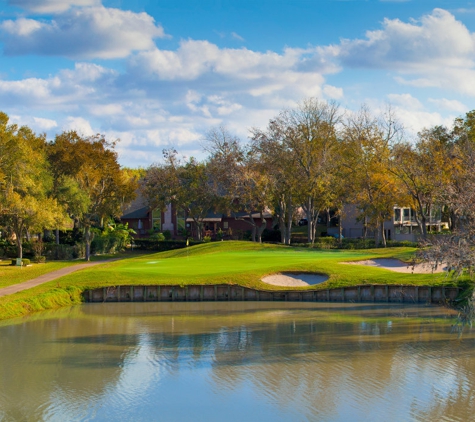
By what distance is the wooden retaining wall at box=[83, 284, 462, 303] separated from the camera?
1350 inches

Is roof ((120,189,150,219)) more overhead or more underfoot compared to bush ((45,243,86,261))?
more overhead

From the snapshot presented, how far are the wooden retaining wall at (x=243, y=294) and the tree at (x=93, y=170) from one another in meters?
25.1

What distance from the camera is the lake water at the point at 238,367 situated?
16562 mm

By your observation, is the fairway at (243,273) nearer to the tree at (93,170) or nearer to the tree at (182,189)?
the tree at (93,170)

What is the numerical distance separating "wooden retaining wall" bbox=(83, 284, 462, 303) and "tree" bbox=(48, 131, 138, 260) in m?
25.1

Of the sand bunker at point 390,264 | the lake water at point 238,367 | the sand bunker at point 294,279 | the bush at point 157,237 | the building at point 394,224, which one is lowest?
the lake water at point 238,367

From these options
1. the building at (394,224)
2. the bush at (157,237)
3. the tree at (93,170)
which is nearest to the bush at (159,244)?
the bush at (157,237)

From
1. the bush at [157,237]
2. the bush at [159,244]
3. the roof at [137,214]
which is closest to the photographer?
the bush at [159,244]

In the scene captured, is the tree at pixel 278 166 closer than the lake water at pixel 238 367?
No

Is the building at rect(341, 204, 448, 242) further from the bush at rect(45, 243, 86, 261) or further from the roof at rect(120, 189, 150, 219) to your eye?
the bush at rect(45, 243, 86, 261)

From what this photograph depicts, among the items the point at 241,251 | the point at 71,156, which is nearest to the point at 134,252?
the point at 71,156

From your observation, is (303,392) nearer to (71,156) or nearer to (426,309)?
(426,309)

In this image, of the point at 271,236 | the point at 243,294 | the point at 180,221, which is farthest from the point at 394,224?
the point at 243,294

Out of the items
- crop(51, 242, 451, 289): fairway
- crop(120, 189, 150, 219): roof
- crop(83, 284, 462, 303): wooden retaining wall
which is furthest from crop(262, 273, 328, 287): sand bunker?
crop(120, 189, 150, 219): roof
